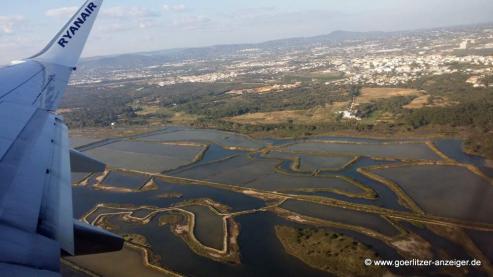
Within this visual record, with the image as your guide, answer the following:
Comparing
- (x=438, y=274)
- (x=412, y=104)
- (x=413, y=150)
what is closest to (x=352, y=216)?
(x=438, y=274)

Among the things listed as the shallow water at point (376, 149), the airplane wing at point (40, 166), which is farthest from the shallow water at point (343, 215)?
the airplane wing at point (40, 166)

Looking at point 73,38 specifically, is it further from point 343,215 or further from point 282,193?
point 282,193

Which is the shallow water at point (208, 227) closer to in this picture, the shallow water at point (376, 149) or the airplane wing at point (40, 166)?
the airplane wing at point (40, 166)

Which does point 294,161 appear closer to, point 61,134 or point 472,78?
point 61,134

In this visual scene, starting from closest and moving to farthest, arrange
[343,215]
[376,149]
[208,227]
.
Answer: [208,227], [343,215], [376,149]

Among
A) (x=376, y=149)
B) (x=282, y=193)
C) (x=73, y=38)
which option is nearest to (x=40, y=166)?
(x=73, y=38)

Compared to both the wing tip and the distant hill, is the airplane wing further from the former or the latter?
the distant hill

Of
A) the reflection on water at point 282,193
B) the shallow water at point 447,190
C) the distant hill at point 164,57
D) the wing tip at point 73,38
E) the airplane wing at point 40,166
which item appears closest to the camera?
the airplane wing at point 40,166

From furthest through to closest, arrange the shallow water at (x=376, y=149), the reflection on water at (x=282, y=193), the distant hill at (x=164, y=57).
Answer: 1. the distant hill at (x=164, y=57)
2. the shallow water at (x=376, y=149)
3. the reflection on water at (x=282, y=193)

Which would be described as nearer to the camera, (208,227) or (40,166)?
(40,166)
